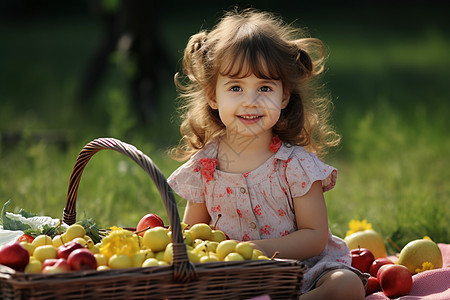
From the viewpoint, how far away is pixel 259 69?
2.78 meters

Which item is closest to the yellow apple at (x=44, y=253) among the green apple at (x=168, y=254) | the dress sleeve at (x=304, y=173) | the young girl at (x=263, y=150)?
the green apple at (x=168, y=254)

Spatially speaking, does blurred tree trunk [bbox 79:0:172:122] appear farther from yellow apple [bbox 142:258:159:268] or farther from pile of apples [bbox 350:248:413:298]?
yellow apple [bbox 142:258:159:268]

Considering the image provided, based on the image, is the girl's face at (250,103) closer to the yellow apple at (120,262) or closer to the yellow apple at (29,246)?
the yellow apple at (120,262)

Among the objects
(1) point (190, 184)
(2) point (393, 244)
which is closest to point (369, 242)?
(2) point (393, 244)

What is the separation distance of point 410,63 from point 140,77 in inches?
281

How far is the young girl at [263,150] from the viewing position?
2779mm

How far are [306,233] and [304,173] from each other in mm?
247

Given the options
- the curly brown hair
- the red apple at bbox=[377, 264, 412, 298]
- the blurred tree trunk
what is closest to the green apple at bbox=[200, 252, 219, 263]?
the curly brown hair

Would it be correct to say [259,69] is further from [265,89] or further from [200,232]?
[200,232]

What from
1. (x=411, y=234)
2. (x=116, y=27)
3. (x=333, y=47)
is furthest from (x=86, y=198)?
(x=333, y=47)

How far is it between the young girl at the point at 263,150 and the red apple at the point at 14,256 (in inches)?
35.7

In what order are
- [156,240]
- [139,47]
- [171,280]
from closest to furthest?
[171,280] → [156,240] → [139,47]

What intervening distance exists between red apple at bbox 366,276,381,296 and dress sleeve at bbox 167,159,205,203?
0.82 meters

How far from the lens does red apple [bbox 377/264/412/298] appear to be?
2.89 m
